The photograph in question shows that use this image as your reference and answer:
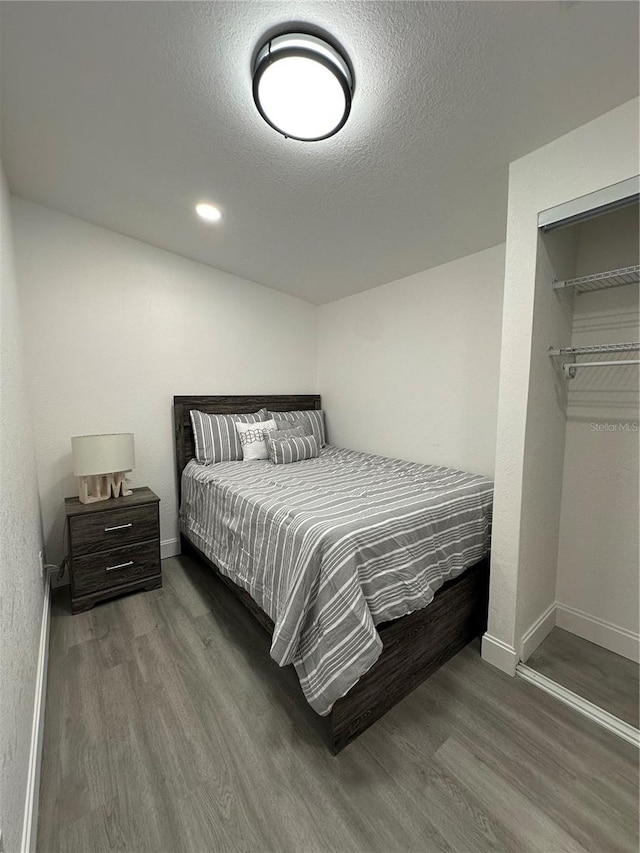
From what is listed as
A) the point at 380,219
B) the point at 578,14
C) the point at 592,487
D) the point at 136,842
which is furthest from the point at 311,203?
the point at 136,842

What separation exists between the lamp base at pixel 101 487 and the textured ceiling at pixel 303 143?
1762 mm

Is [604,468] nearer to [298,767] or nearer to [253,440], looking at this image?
[298,767]

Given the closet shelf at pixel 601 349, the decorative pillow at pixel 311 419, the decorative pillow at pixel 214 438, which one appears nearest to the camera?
the closet shelf at pixel 601 349

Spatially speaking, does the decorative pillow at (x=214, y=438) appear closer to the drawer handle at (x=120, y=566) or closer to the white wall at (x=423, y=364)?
the drawer handle at (x=120, y=566)

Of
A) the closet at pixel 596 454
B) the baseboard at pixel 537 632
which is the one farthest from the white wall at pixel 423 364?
the baseboard at pixel 537 632

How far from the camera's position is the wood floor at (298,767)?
104 centimetres

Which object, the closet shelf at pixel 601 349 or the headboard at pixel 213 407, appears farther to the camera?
the headboard at pixel 213 407

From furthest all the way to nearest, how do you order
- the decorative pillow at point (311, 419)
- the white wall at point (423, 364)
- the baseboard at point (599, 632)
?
the decorative pillow at point (311, 419) < the white wall at point (423, 364) < the baseboard at point (599, 632)

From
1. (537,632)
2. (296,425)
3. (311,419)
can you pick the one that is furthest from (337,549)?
(311,419)

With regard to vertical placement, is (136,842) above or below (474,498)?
below

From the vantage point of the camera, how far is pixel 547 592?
1.93 meters

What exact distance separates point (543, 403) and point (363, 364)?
1818mm

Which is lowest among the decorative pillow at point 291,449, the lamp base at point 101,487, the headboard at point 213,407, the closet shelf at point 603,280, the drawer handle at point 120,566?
the drawer handle at point 120,566

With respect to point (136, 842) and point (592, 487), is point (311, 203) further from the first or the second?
point (136, 842)
